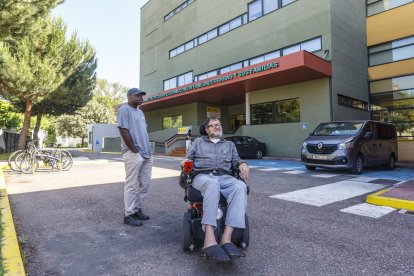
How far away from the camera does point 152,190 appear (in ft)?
23.7

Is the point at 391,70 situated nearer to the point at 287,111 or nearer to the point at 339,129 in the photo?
the point at 287,111

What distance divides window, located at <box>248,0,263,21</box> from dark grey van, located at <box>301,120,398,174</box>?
38.7 feet

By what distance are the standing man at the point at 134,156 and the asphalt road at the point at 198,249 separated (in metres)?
0.26

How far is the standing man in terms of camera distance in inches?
173

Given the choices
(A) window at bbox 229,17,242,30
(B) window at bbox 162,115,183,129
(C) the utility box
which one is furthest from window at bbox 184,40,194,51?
(C) the utility box

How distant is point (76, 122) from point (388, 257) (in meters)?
56.2

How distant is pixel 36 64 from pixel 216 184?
20210 millimetres

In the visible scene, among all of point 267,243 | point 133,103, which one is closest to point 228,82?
point 133,103

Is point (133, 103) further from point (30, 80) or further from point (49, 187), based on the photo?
point (30, 80)

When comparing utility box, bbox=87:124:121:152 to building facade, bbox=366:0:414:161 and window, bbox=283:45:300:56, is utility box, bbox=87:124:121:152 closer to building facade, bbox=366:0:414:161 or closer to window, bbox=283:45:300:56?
window, bbox=283:45:300:56

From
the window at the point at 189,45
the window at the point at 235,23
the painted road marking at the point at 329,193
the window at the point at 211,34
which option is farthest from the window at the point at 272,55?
the painted road marking at the point at 329,193

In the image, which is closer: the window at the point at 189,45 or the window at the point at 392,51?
the window at the point at 392,51

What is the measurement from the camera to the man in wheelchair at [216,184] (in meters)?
2.91

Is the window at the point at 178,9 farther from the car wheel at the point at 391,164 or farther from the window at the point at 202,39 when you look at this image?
the car wheel at the point at 391,164
